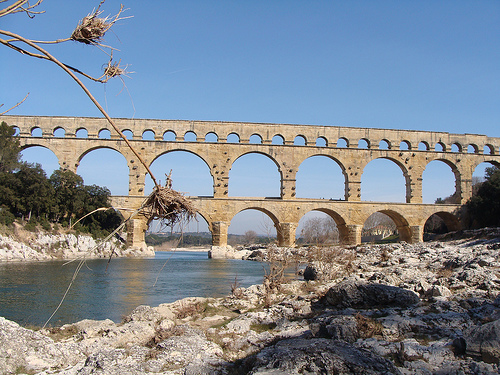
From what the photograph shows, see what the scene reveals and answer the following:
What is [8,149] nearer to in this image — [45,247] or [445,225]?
[45,247]

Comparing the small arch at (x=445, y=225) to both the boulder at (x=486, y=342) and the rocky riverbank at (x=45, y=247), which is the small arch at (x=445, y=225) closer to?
the rocky riverbank at (x=45, y=247)

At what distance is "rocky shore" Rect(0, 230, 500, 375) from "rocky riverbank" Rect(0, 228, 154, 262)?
14.1m

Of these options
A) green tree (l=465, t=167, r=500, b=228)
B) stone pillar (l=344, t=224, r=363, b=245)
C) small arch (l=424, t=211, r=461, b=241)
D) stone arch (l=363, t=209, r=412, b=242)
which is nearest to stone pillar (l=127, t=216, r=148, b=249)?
stone pillar (l=344, t=224, r=363, b=245)

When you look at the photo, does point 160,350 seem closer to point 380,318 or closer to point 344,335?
point 344,335

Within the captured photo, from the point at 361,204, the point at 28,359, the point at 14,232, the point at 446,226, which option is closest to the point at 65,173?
the point at 14,232

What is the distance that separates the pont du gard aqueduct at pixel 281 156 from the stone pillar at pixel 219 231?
64 millimetres

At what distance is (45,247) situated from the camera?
22719mm

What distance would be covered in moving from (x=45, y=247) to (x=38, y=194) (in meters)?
3.09

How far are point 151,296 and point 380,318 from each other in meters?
6.53

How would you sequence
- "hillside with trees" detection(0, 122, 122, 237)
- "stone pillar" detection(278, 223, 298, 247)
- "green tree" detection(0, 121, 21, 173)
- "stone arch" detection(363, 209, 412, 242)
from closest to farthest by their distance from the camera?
"hillside with trees" detection(0, 122, 122, 237), "green tree" detection(0, 121, 21, 173), "stone pillar" detection(278, 223, 298, 247), "stone arch" detection(363, 209, 412, 242)

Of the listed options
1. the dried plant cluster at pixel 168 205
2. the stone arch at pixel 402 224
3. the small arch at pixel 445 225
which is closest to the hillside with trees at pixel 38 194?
the stone arch at pixel 402 224

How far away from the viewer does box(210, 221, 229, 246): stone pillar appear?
1023 inches

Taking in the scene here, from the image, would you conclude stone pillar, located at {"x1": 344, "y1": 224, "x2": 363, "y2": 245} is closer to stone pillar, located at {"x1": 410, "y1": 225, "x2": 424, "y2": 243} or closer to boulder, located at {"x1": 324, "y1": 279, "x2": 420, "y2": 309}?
stone pillar, located at {"x1": 410, "y1": 225, "x2": 424, "y2": 243}

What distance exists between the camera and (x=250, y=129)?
27578 millimetres
